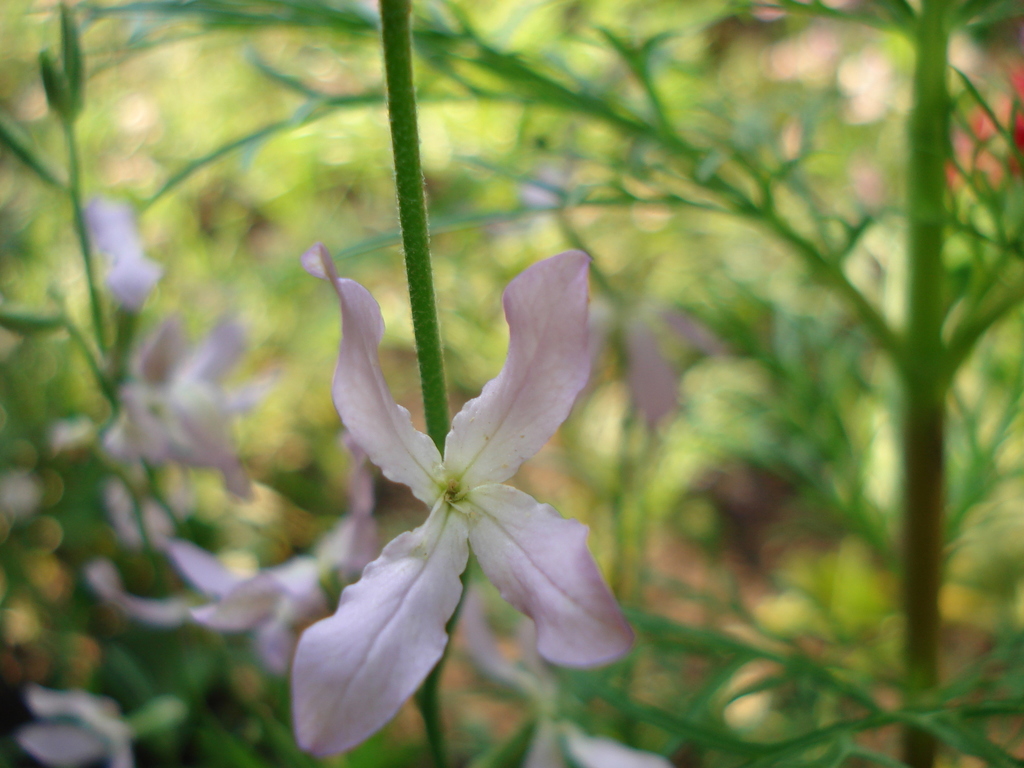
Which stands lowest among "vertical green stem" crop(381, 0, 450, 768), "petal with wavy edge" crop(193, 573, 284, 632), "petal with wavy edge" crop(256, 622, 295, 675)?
"petal with wavy edge" crop(256, 622, 295, 675)

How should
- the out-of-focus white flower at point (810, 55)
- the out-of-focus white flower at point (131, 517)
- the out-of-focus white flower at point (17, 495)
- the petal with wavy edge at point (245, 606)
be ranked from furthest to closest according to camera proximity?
the out-of-focus white flower at point (810, 55) < the out-of-focus white flower at point (17, 495) < the out-of-focus white flower at point (131, 517) < the petal with wavy edge at point (245, 606)

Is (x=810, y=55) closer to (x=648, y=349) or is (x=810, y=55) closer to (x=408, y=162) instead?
(x=648, y=349)

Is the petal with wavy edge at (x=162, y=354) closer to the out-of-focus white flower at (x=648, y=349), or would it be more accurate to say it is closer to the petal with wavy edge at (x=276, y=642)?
the petal with wavy edge at (x=276, y=642)

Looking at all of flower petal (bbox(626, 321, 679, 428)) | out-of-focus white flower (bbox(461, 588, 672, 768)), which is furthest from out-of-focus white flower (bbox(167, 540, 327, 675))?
flower petal (bbox(626, 321, 679, 428))

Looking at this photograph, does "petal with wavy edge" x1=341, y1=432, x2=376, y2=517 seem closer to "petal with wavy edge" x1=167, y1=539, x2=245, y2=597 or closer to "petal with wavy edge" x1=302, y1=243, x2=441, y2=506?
"petal with wavy edge" x1=302, y1=243, x2=441, y2=506

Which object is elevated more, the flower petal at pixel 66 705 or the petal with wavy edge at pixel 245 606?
the petal with wavy edge at pixel 245 606

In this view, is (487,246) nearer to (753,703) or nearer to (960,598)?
(753,703)

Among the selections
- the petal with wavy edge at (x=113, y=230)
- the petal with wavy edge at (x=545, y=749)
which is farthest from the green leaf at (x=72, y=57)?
the petal with wavy edge at (x=545, y=749)
